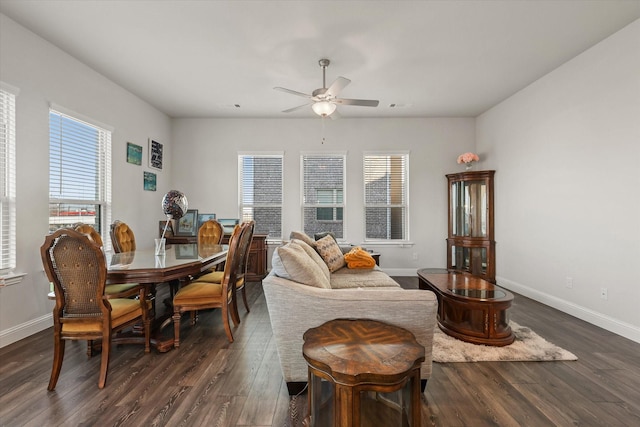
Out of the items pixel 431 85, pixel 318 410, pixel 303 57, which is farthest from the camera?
pixel 431 85

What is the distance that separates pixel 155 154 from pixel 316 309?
179 inches

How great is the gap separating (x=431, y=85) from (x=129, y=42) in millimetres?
3746

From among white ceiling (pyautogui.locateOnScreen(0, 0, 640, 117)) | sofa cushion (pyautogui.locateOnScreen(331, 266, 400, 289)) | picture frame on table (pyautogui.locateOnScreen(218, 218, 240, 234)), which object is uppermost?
white ceiling (pyautogui.locateOnScreen(0, 0, 640, 117))

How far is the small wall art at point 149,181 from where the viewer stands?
465cm

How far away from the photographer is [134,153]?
4.36 meters

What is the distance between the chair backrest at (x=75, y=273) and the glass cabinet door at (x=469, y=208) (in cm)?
504

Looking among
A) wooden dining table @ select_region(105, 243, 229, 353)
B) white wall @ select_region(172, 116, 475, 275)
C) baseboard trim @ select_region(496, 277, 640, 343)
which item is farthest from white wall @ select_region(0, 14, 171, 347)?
baseboard trim @ select_region(496, 277, 640, 343)

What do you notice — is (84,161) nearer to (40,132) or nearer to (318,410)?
(40,132)

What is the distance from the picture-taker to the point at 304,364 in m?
1.82

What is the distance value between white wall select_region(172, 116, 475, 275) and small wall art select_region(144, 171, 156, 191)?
1.89 ft

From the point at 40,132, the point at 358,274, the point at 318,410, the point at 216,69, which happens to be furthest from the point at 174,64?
the point at 318,410

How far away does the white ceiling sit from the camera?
2.49 meters

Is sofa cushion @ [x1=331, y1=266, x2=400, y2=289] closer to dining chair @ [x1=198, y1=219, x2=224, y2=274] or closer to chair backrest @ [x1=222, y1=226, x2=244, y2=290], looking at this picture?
chair backrest @ [x1=222, y1=226, x2=244, y2=290]

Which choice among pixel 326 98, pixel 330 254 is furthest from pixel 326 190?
pixel 326 98
